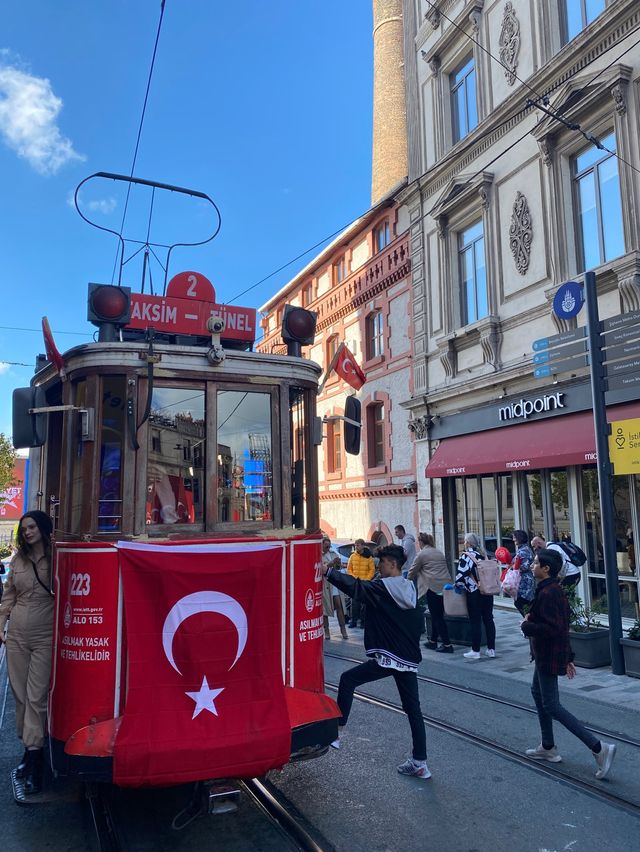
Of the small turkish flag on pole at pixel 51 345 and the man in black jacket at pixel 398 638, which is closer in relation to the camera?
the small turkish flag on pole at pixel 51 345

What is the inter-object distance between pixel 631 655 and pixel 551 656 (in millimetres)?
3820

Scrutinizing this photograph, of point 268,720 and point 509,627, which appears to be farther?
point 509,627

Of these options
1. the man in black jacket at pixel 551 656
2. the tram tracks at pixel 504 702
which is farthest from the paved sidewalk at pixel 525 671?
the man in black jacket at pixel 551 656

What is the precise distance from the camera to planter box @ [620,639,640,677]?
327 inches

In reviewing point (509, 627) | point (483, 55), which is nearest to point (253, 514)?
point (509, 627)

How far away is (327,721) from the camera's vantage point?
440cm

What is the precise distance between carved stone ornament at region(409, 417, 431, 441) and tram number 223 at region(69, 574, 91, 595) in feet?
45.1

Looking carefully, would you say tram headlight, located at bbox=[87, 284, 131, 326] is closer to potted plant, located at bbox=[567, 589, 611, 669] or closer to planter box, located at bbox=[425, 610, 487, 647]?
potted plant, located at bbox=[567, 589, 611, 669]

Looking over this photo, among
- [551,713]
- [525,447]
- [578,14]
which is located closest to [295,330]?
[551,713]

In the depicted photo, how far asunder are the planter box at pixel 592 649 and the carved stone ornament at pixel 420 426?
8773 mm

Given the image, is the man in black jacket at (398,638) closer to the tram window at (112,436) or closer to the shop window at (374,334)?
the tram window at (112,436)

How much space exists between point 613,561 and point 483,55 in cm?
1239

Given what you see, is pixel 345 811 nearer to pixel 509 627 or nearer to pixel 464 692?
pixel 464 692

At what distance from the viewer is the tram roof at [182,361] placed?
4570 millimetres
